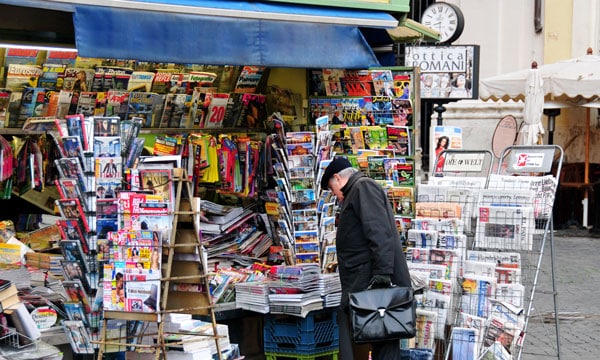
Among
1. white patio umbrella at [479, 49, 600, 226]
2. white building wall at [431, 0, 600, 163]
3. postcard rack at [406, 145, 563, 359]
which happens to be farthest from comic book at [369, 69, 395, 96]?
white building wall at [431, 0, 600, 163]

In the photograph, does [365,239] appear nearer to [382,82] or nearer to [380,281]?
[380,281]

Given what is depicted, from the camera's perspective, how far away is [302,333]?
6.85 meters

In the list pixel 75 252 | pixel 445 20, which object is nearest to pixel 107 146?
pixel 75 252

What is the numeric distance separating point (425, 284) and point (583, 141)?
10.6 meters

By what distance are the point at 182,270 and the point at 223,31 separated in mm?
1949

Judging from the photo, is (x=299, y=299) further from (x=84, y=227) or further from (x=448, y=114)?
(x=448, y=114)

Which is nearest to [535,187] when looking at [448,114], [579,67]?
[579,67]

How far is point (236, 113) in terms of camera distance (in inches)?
320

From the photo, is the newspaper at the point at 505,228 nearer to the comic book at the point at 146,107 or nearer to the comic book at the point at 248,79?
the comic book at the point at 248,79

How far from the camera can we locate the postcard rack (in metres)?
6.55

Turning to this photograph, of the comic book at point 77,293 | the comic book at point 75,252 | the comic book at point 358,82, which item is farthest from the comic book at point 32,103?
the comic book at point 358,82

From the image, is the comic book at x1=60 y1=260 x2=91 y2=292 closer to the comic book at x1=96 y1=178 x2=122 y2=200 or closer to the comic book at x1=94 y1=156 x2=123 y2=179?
the comic book at x1=96 y1=178 x2=122 y2=200

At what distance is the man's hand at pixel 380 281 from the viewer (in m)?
5.71

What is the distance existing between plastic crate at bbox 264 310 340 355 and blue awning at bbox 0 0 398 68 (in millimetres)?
1843
